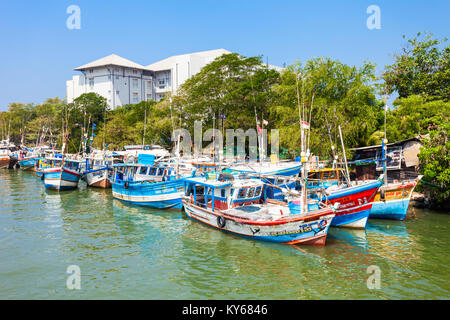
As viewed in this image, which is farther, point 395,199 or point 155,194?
point 155,194

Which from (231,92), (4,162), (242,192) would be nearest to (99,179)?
(231,92)

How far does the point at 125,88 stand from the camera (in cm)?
8100

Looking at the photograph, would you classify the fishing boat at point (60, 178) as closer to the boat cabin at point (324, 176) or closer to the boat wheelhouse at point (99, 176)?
the boat wheelhouse at point (99, 176)

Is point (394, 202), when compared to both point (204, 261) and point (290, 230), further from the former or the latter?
point (204, 261)

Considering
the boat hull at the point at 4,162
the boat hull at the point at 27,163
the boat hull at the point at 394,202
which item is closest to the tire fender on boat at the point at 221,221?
the boat hull at the point at 394,202

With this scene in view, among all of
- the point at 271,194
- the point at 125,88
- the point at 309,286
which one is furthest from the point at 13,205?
the point at 125,88

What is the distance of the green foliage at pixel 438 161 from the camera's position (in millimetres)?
22188

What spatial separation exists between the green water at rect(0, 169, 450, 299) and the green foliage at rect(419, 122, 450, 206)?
206cm

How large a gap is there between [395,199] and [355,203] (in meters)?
3.70

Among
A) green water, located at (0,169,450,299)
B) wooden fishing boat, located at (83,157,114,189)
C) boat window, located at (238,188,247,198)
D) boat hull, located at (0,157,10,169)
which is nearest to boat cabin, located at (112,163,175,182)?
green water, located at (0,169,450,299)

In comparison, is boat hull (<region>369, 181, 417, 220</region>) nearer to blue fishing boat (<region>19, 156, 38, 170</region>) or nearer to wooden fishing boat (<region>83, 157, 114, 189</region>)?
wooden fishing boat (<region>83, 157, 114, 189</region>)

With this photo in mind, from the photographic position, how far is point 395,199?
21.1 meters

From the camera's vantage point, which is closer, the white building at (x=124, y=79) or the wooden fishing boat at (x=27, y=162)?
the wooden fishing boat at (x=27, y=162)

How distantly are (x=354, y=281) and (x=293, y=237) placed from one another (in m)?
3.87
